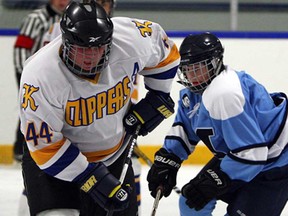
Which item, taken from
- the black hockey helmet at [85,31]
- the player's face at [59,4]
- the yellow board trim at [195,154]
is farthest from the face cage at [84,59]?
the yellow board trim at [195,154]

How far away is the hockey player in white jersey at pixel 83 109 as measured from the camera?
7.90 ft

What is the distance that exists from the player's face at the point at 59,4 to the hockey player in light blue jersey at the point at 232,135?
1857 millimetres

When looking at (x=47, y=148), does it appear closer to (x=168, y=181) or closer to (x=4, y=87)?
→ (x=168, y=181)

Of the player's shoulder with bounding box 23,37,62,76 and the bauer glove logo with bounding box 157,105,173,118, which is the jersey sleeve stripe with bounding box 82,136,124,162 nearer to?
the bauer glove logo with bounding box 157,105,173,118

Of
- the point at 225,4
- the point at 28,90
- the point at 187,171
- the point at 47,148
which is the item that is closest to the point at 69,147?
the point at 47,148

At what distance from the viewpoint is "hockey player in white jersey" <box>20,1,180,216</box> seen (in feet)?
7.90

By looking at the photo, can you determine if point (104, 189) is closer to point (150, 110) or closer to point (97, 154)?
point (97, 154)

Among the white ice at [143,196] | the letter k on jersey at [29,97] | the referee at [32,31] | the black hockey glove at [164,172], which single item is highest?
the letter k on jersey at [29,97]

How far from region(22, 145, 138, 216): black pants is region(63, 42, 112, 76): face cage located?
39cm

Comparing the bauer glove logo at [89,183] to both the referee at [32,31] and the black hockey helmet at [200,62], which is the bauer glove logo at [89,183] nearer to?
the black hockey helmet at [200,62]

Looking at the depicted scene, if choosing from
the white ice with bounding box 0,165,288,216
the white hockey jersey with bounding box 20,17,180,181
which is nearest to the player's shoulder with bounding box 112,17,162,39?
the white hockey jersey with bounding box 20,17,180,181

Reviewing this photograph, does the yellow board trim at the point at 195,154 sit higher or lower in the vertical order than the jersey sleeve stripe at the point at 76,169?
lower

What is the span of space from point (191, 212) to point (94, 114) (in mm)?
584

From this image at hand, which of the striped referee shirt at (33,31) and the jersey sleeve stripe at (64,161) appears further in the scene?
the striped referee shirt at (33,31)
